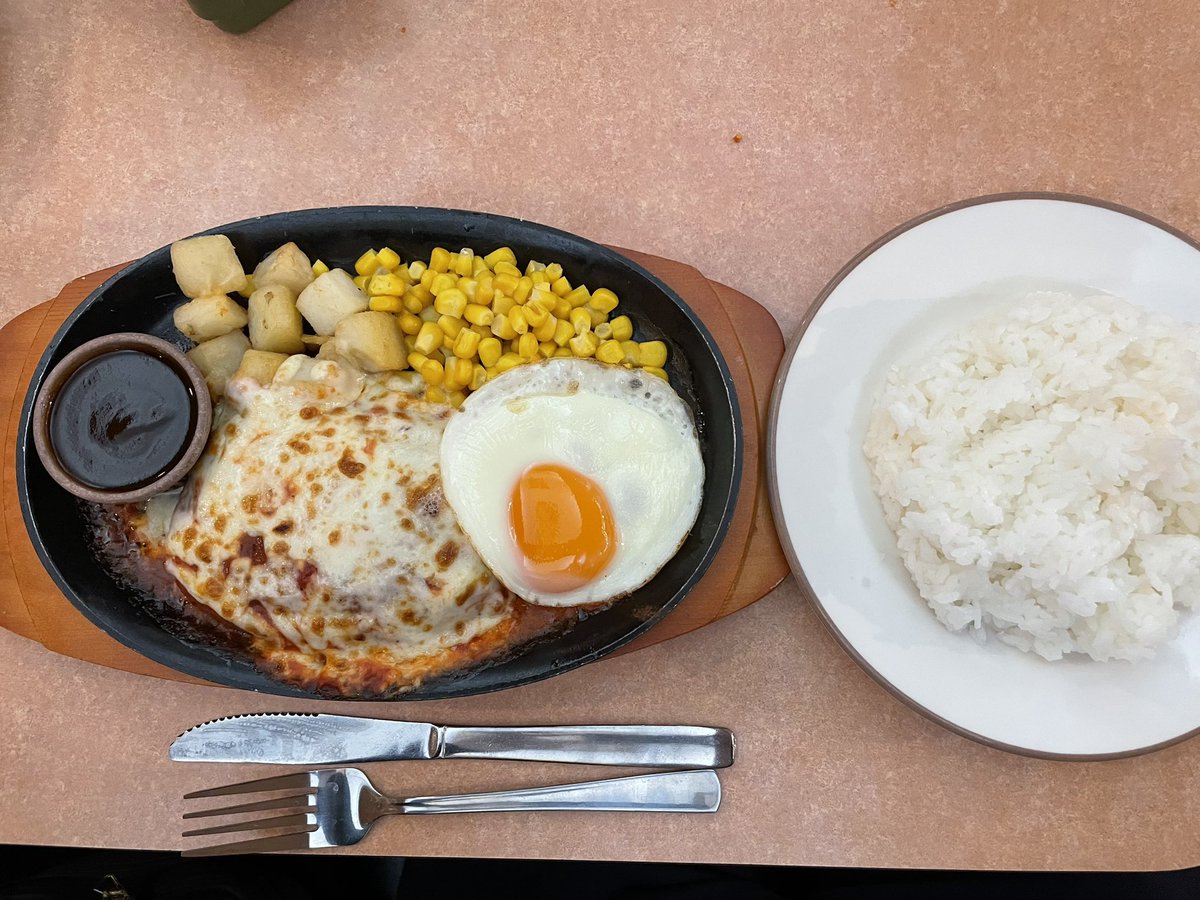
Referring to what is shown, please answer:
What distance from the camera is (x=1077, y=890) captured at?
242 centimetres

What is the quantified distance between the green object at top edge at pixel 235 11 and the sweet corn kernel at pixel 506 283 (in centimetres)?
124

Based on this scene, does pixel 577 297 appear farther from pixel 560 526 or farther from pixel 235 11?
pixel 235 11

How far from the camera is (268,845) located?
206cm

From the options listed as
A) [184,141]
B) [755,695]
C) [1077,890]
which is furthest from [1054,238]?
[184,141]

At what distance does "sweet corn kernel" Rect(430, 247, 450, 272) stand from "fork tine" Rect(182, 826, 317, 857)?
1.54 meters

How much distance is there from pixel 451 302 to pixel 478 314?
8cm

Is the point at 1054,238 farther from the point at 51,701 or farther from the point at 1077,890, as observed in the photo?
the point at 51,701

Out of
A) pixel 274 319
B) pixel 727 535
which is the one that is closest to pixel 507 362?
pixel 274 319

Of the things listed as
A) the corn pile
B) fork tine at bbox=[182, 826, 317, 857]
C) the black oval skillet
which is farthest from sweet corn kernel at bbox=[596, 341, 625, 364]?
fork tine at bbox=[182, 826, 317, 857]

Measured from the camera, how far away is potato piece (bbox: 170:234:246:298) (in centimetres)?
201

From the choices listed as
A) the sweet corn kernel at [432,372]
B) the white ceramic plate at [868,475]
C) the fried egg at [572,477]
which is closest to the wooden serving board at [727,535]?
the white ceramic plate at [868,475]

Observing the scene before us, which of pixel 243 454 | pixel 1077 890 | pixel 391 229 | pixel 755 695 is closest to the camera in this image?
pixel 243 454

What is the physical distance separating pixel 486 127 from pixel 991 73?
63.0 inches

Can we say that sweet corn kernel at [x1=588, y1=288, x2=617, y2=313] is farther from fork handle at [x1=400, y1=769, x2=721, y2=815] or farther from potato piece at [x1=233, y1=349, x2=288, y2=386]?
fork handle at [x1=400, y1=769, x2=721, y2=815]
